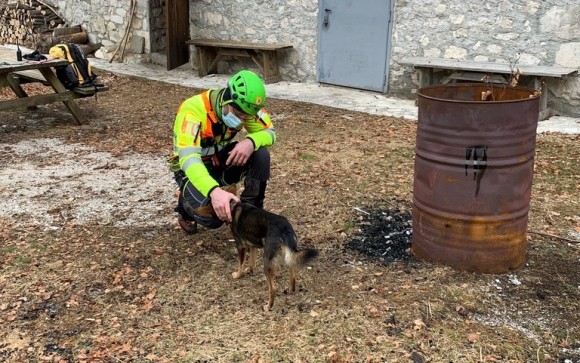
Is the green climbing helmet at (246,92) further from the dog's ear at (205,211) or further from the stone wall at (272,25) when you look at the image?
the stone wall at (272,25)

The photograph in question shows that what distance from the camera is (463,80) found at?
8266 millimetres

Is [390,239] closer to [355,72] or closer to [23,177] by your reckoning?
[23,177]

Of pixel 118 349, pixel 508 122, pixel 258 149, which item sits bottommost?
pixel 118 349

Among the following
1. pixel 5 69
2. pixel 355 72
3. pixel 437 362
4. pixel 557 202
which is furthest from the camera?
pixel 355 72

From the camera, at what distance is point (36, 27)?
1337 cm

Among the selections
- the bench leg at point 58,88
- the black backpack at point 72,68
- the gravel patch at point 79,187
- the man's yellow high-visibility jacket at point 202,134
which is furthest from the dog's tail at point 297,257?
the black backpack at point 72,68

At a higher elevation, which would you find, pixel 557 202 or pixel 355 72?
pixel 355 72

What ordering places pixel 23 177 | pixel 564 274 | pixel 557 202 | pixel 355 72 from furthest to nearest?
pixel 355 72
pixel 23 177
pixel 557 202
pixel 564 274

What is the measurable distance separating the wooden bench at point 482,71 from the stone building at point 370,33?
22 cm

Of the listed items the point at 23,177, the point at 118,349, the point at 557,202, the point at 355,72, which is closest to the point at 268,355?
the point at 118,349

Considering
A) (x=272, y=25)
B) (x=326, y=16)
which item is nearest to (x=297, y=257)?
(x=326, y=16)

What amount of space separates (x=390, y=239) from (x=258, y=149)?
1127mm

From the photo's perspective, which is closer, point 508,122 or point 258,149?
point 508,122

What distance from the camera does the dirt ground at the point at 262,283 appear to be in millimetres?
3053
